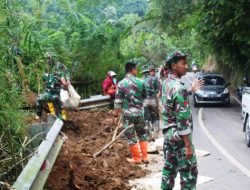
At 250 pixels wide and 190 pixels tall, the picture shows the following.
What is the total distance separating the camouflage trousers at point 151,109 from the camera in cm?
1195

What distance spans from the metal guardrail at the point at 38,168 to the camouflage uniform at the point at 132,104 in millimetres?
3345

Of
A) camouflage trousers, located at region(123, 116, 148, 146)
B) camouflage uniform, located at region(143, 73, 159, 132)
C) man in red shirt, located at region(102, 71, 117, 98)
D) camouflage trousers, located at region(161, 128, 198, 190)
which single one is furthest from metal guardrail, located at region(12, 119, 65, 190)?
man in red shirt, located at region(102, 71, 117, 98)

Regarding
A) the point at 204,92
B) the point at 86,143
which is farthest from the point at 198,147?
the point at 204,92

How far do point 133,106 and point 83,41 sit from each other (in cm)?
900

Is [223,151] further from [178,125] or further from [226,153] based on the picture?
[178,125]

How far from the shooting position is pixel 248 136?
1127 centimetres

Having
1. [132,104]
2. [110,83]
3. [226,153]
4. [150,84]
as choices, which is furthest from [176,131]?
[110,83]

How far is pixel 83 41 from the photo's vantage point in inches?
690

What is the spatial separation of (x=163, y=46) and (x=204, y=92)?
28260 millimetres

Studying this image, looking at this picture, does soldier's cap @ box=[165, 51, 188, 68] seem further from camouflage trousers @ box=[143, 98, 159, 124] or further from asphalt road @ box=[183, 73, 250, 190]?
camouflage trousers @ box=[143, 98, 159, 124]

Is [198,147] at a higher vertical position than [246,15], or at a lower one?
lower

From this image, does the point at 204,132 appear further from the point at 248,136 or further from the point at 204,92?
the point at 204,92

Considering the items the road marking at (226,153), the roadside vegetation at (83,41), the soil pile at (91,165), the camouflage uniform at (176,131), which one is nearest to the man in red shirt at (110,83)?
the roadside vegetation at (83,41)

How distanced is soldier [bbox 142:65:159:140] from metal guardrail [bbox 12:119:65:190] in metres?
6.36
